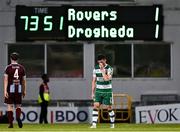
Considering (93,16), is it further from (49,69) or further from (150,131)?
(150,131)

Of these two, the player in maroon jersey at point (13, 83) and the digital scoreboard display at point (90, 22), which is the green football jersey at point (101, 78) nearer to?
the player in maroon jersey at point (13, 83)

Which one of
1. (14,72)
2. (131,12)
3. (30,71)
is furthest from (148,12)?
(14,72)

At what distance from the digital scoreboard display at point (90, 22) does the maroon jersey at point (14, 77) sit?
10.1 m

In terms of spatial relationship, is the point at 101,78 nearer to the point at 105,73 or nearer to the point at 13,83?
the point at 105,73

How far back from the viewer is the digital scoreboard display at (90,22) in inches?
1278

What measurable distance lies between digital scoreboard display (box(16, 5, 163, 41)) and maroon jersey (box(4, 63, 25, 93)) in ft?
33.3

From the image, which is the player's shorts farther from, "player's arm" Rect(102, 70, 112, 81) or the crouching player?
"player's arm" Rect(102, 70, 112, 81)

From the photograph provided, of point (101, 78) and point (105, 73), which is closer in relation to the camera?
point (105, 73)

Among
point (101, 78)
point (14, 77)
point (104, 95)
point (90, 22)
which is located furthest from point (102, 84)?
point (90, 22)

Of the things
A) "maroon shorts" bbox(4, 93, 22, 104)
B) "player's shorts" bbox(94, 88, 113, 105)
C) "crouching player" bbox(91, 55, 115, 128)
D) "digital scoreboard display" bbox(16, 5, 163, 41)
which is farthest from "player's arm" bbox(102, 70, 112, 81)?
"digital scoreboard display" bbox(16, 5, 163, 41)

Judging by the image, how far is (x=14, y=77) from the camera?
22406 mm

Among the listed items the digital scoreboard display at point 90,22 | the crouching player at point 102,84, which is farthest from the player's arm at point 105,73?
the digital scoreboard display at point 90,22

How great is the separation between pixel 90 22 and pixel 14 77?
1035 centimetres

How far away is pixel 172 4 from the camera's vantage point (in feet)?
110
